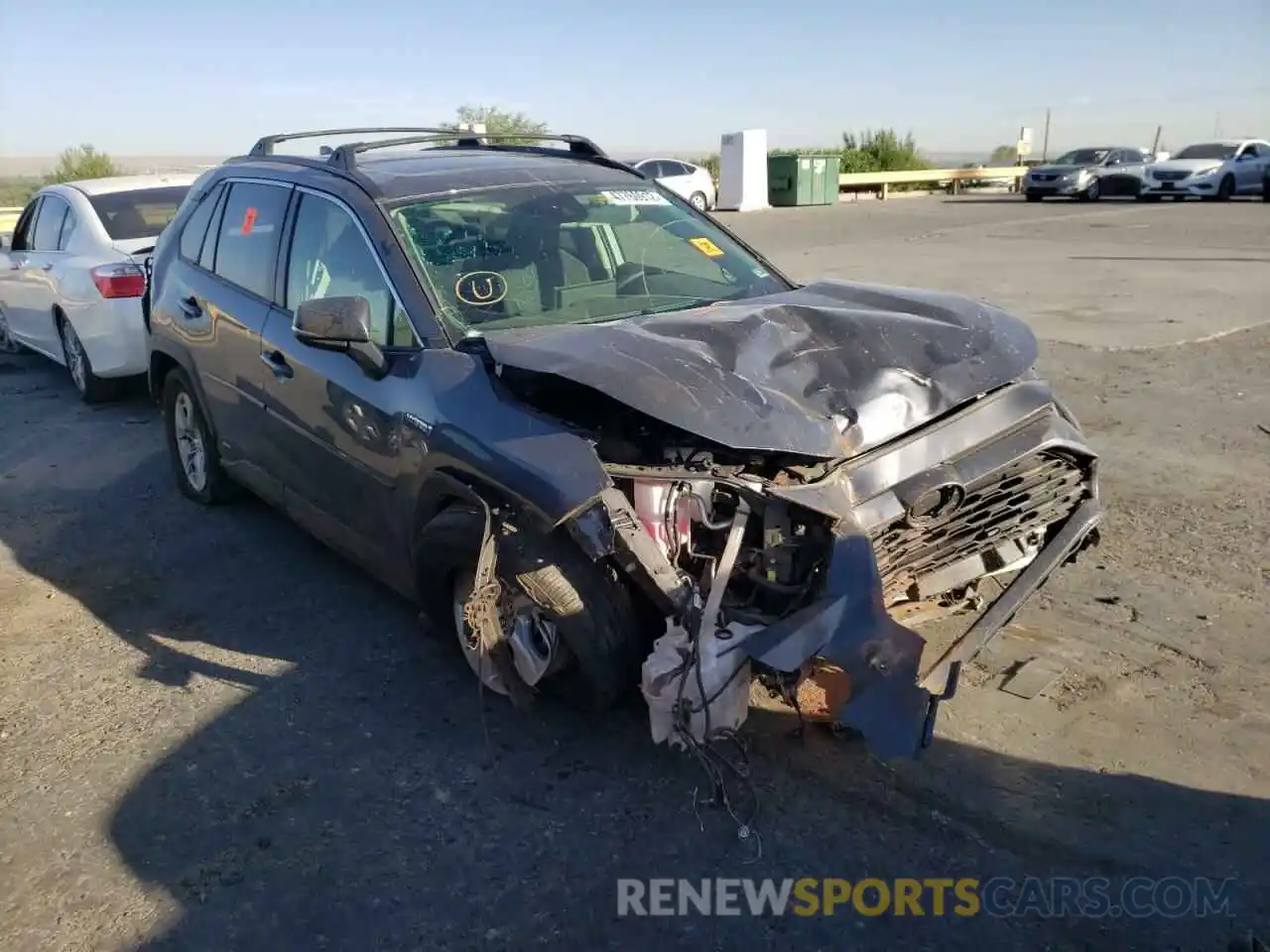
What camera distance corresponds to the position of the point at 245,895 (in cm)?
296

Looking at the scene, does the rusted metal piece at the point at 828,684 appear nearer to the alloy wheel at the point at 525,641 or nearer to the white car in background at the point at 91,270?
the alloy wheel at the point at 525,641

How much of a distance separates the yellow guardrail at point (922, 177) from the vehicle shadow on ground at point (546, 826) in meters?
33.4

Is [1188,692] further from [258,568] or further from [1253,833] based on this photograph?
[258,568]

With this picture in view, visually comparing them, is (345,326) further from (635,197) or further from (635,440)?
(635,197)

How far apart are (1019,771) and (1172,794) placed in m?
0.43

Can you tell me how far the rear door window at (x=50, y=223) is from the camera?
8.70m

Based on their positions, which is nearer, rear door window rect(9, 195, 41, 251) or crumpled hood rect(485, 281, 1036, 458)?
crumpled hood rect(485, 281, 1036, 458)

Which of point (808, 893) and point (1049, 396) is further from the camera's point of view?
point (1049, 396)

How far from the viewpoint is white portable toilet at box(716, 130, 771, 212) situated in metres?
31.6

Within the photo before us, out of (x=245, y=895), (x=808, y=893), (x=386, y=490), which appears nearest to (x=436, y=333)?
(x=386, y=490)

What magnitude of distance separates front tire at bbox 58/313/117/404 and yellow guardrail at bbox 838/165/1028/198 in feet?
97.0

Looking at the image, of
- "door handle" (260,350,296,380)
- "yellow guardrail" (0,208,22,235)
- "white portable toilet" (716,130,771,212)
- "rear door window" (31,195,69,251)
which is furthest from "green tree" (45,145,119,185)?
"door handle" (260,350,296,380)

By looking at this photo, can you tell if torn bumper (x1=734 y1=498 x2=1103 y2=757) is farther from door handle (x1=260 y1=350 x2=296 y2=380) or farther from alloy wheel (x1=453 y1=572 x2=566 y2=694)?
door handle (x1=260 y1=350 x2=296 y2=380)

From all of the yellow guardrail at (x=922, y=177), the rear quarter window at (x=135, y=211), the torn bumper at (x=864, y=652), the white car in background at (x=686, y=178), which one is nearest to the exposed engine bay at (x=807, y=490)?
the torn bumper at (x=864, y=652)
